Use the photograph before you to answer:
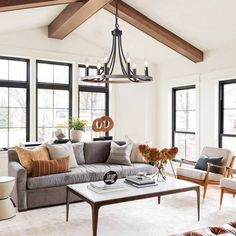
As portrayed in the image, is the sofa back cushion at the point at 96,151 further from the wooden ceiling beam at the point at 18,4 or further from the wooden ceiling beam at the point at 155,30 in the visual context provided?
the wooden ceiling beam at the point at 18,4

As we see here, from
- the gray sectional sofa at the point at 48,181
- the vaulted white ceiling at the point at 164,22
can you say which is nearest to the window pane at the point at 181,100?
the vaulted white ceiling at the point at 164,22

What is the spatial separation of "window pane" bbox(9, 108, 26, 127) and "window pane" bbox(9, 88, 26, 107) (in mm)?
104

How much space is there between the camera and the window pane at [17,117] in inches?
226


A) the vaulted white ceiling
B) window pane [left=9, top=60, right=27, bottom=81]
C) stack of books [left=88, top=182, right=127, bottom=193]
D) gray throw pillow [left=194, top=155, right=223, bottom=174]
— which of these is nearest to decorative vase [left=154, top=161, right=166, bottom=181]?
stack of books [left=88, top=182, right=127, bottom=193]

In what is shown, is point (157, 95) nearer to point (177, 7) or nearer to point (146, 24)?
point (146, 24)

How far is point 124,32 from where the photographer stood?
5.78m

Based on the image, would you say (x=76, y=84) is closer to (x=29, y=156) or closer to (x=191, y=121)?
(x=29, y=156)

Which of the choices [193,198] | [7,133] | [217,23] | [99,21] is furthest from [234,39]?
[7,133]

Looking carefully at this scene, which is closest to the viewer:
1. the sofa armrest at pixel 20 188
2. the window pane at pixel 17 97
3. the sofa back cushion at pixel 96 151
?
the sofa armrest at pixel 20 188

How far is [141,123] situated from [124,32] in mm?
2218

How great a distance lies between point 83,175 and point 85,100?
254 cm

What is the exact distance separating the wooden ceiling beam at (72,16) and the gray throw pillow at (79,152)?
219cm

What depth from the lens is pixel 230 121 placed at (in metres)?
5.41

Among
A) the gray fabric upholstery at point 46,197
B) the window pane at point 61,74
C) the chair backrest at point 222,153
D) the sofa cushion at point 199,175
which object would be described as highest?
the window pane at point 61,74
